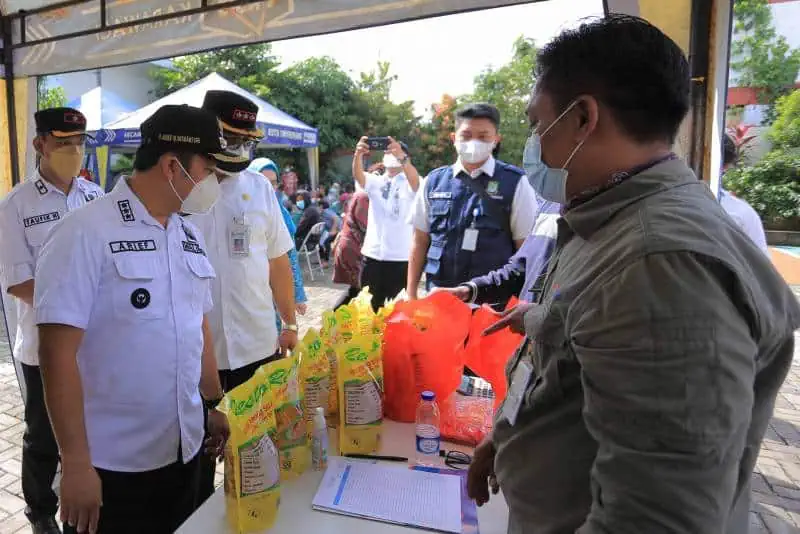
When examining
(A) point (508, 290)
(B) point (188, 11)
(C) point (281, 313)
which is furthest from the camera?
(B) point (188, 11)

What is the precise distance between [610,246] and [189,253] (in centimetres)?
131

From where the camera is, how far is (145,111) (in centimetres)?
818

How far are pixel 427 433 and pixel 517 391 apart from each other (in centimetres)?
66

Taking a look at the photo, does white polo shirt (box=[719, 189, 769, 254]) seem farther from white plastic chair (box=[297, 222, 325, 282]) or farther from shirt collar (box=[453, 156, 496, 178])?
white plastic chair (box=[297, 222, 325, 282])

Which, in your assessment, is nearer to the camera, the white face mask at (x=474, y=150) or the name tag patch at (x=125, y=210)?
the name tag patch at (x=125, y=210)

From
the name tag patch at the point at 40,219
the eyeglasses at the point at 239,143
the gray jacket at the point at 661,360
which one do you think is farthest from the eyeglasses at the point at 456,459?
the name tag patch at the point at 40,219

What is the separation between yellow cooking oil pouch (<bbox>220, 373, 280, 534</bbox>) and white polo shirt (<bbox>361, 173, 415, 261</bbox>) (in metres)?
3.33

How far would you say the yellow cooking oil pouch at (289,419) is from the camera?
49.9 inches

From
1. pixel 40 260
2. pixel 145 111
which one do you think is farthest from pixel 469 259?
pixel 145 111

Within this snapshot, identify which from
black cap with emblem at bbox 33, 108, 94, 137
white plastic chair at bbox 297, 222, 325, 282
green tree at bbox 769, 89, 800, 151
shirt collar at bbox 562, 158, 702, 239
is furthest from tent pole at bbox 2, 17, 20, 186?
green tree at bbox 769, 89, 800, 151

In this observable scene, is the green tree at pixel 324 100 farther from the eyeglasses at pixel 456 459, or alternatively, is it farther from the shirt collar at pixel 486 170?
the eyeglasses at pixel 456 459

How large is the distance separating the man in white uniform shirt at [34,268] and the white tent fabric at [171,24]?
0.82 metres

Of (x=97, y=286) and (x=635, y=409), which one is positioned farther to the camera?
(x=97, y=286)

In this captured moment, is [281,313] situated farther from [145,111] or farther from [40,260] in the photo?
[145,111]
